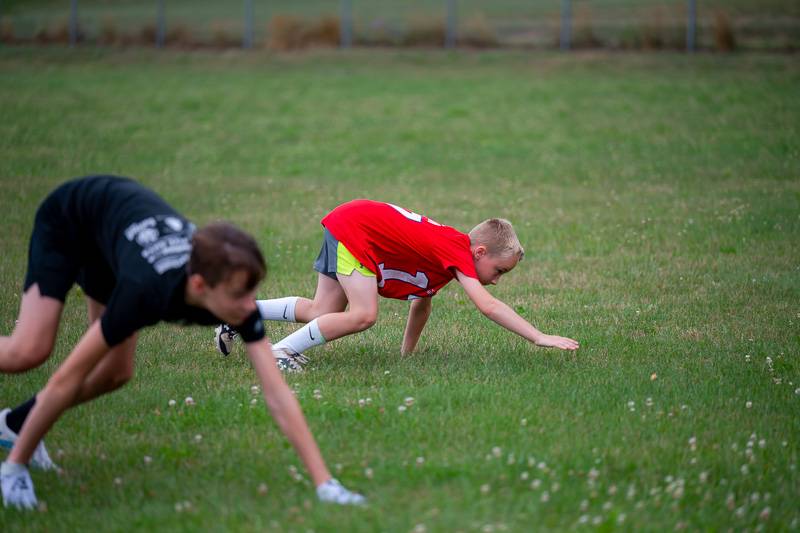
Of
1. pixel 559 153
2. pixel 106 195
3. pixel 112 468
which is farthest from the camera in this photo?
pixel 559 153

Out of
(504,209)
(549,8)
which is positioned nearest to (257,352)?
(504,209)

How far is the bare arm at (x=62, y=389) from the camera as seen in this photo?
4.53 metres

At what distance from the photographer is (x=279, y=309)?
7598mm

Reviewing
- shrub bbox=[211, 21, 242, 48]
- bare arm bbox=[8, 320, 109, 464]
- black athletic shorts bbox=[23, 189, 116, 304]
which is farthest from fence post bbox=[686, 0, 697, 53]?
bare arm bbox=[8, 320, 109, 464]

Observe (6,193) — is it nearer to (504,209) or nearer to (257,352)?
(504,209)

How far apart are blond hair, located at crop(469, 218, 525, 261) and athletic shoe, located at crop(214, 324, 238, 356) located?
84.5 inches

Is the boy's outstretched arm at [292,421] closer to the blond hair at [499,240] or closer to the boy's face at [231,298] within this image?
the boy's face at [231,298]

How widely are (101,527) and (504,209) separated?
960 centimetres

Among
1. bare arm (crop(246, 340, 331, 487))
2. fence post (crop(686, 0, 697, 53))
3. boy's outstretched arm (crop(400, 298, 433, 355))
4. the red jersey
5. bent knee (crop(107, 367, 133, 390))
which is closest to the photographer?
bare arm (crop(246, 340, 331, 487))

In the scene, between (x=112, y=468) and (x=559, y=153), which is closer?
(x=112, y=468)

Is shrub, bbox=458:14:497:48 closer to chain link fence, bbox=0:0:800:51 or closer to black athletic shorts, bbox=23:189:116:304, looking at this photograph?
chain link fence, bbox=0:0:800:51

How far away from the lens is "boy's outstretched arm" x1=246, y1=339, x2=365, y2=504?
4680 millimetres

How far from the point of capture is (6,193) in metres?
14.1

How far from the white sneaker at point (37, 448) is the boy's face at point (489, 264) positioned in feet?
10.4
